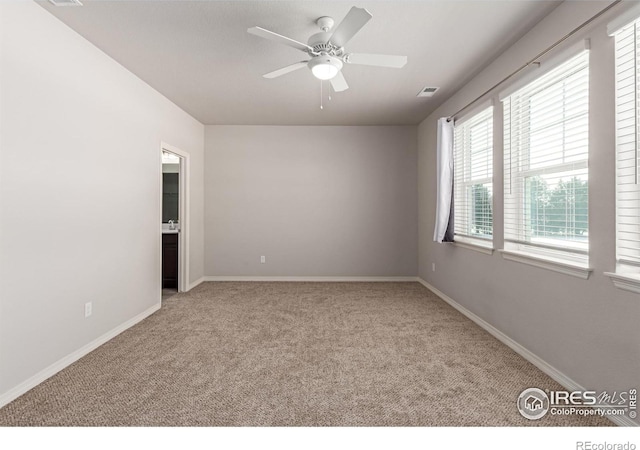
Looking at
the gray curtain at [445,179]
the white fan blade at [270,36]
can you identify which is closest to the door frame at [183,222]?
the white fan blade at [270,36]

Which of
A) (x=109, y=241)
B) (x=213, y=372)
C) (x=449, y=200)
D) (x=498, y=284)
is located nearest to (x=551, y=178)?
(x=498, y=284)

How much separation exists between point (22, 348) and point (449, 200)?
4237 millimetres

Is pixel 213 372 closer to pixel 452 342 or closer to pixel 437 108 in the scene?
pixel 452 342

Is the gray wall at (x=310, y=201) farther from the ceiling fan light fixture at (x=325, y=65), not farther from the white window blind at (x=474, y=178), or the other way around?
the ceiling fan light fixture at (x=325, y=65)

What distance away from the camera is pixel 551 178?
2.40 m

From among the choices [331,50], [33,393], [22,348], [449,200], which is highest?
[331,50]

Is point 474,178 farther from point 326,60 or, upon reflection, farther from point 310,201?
point 310,201

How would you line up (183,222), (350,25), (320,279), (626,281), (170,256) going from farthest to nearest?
1. (320,279)
2. (170,256)
3. (183,222)
4. (350,25)
5. (626,281)

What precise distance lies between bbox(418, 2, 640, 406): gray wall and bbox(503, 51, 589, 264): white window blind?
0.12m

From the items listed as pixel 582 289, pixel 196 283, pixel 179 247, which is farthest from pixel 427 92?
pixel 196 283

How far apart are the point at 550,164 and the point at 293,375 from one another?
2499 millimetres

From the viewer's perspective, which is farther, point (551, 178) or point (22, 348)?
point (551, 178)

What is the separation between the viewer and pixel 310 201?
549 centimetres

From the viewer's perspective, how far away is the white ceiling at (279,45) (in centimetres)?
226
